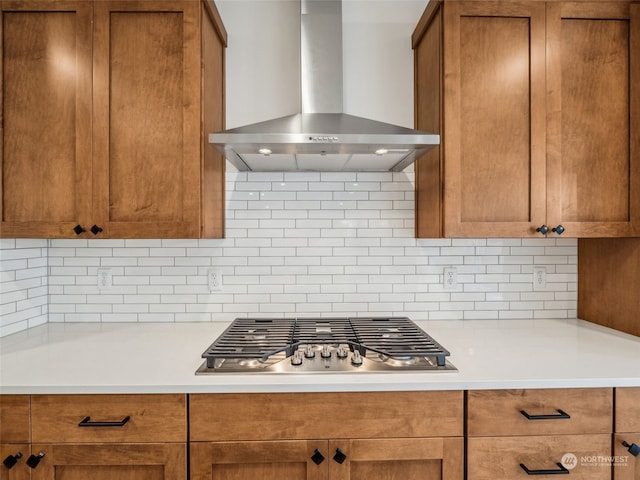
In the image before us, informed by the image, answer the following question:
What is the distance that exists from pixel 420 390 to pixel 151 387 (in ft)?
2.95

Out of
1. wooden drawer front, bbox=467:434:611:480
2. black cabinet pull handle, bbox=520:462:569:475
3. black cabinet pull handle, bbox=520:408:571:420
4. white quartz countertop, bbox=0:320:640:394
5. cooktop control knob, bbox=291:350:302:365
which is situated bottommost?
black cabinet pull handle, bbox=520:462:569:475

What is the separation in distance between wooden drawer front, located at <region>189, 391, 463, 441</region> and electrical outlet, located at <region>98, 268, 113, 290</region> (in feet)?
A: 3.62

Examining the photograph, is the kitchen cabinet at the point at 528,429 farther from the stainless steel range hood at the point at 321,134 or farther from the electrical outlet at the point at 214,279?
the electrical outlet at the point at 214,279

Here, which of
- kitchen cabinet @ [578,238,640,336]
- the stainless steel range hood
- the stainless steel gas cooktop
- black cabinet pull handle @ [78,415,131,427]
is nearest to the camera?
black cabinet pull handle @ [78,415,131,427]

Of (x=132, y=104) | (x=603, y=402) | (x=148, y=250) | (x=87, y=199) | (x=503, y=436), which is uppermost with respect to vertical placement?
(x=132, y=104)

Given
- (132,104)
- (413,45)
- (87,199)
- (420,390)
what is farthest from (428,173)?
(87,199)

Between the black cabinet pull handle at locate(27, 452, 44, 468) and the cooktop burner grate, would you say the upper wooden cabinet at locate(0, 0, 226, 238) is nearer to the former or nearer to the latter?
the cooktop burner grate

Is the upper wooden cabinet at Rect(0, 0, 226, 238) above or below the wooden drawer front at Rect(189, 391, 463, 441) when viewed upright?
above

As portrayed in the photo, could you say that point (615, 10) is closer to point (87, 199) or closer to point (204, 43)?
point (204, 43)

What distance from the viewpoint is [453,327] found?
2061mm

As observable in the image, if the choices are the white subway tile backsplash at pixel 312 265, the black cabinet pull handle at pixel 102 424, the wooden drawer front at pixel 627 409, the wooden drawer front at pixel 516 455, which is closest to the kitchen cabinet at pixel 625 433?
the wooden drawer front at pixel 627 409

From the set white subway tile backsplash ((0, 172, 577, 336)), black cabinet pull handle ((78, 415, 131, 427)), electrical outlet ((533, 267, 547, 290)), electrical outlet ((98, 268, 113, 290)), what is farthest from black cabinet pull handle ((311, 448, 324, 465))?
electrical outlet ((533, 267, 547, 290))

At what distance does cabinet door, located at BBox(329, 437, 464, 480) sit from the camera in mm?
1362

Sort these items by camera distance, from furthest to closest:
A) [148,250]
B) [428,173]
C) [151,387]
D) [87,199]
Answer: [148,250] < [428,173] < [87,199] < [151,387]
